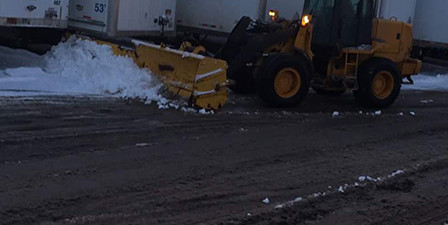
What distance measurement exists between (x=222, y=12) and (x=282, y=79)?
22.3 ft

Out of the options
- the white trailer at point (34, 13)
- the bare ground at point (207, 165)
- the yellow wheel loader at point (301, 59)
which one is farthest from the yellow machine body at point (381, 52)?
the white trailer at point (34, 13)

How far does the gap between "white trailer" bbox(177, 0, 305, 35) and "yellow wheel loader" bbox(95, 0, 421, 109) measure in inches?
152

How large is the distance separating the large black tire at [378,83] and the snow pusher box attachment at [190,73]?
3302mm

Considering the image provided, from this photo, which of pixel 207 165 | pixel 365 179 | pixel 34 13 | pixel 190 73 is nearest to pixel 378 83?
pixel 190 73

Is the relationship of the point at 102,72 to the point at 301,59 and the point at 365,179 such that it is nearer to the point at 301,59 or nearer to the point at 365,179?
the point at 301,59

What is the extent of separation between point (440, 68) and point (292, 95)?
42.6 ft

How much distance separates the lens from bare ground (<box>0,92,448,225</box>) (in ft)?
18.0

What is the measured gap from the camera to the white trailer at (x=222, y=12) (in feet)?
53.9

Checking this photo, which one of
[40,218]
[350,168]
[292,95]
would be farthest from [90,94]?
[40,218]

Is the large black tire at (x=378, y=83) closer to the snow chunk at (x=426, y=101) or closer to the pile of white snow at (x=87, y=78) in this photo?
the snow chunk at (x=426, y=101)

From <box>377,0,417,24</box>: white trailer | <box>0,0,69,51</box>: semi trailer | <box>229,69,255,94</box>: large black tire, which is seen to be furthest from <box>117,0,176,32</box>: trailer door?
<box>377,0,417,24</box>: white trailer

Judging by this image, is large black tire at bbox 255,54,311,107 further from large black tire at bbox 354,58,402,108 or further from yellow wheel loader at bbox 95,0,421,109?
large black tire at bbox 354,58,402,108

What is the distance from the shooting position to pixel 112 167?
6.54 metres

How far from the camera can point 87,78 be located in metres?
11.9
